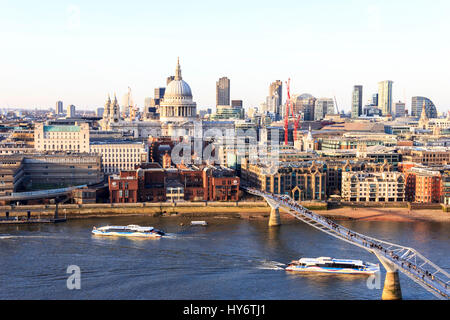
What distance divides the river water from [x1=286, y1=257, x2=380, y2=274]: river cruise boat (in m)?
0.42

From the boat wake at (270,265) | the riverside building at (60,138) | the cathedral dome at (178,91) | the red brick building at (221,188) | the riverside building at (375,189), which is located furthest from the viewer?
the cathedral dome at (178,91)

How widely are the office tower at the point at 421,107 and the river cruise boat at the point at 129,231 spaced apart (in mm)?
109152

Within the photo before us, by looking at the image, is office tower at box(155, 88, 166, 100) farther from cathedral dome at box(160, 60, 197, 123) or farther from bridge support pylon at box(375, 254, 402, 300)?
bridge support pylon at box(375, 254, 402, 300)

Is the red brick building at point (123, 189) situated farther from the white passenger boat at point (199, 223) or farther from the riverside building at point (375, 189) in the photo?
the riverside building at point (375, 189)

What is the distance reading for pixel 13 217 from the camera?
92.1 ft

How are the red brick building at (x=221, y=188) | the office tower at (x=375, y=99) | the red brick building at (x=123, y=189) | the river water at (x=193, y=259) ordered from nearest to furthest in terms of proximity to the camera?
the river water at (x=193, y=259), the red brick building at (x=123, y=189), the red brick building at (x=221, y=188), the office tower at (x=375, y=99)

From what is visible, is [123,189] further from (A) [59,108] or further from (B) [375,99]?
(A) [59,108]

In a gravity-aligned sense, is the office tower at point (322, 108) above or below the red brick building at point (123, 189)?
above

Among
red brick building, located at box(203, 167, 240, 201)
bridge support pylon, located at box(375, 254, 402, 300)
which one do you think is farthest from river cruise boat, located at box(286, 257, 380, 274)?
red brick building, located at box(203, 167, 240, 201)

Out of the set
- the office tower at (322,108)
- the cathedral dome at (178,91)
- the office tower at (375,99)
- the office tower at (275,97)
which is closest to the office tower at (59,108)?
the office tower at (275,97)

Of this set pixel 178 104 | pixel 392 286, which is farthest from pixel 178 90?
pixel 392 286

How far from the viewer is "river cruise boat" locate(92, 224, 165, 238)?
77.9 ft

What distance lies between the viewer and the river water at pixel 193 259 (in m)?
16.3

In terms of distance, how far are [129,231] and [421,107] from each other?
11468cm
